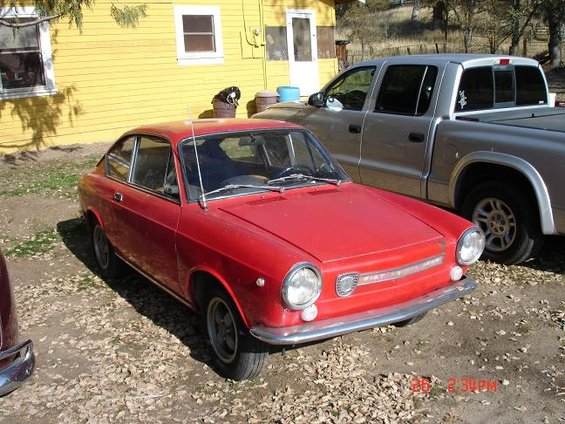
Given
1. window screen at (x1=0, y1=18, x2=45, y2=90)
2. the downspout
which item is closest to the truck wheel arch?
window screen at (x1=0, y1=18, x2=45, y2=90)

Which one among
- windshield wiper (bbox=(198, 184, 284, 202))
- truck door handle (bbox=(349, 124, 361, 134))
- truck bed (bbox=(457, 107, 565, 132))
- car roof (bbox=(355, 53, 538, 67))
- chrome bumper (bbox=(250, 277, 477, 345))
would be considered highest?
car roof (bbox=(355, 53, 538, 67))


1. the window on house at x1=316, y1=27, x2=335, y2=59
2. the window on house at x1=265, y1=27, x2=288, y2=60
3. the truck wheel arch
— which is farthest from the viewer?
the window on house at x1=316, y1=27, x2=335, y2=59

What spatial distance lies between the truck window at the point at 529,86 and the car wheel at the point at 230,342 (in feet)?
14.2

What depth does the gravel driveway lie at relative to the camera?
3369 millimetres

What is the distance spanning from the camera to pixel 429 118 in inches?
232

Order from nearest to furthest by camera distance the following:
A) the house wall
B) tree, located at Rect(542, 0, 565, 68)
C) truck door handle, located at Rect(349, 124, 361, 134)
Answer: truck door handle, located at Rect(349, 124, 361, 134) → the house wall → tree, located at Rect(542, 0, 565, 68)

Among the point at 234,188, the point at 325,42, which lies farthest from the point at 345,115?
the point at 325,42

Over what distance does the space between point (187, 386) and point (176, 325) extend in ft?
2.89

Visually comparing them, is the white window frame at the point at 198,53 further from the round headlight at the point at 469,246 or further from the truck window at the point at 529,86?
the round headlight at the point at 469,246

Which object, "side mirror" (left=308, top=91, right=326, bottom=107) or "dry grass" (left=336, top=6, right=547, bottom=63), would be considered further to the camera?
"dry grass" (left=336, top=6, right=547, bottom=63)

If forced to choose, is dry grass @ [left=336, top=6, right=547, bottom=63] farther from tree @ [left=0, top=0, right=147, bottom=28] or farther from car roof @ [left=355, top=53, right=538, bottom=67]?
car roof @ [left=355, top=53, right=538, bottom=67]

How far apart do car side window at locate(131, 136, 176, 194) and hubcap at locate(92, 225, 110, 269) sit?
89 cm

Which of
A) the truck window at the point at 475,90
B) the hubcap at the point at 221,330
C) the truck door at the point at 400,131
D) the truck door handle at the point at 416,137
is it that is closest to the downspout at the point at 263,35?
the truck door at the point at 400,131
